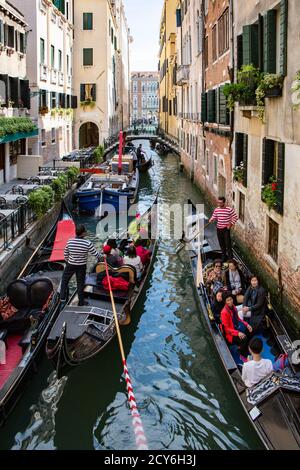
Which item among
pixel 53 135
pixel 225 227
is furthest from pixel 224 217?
pixel 53 135

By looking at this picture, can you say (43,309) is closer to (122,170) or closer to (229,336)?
(229,336)

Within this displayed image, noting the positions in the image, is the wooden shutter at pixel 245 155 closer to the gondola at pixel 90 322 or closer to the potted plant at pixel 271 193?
the potted plant at pixel 271 193

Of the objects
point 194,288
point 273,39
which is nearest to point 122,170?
point 194,288

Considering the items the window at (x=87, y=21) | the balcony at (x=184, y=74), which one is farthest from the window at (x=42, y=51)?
the window at (x=87, y=21)

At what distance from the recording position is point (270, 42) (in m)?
8.01

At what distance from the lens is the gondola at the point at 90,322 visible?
5.82 meters

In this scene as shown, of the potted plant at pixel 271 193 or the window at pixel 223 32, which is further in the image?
the window at pixel 223 32

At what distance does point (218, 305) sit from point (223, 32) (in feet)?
28.1

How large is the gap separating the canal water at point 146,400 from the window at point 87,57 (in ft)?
74.7

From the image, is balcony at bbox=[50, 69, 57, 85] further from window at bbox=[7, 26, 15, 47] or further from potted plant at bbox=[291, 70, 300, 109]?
potted plant at bbox=[291, 70, 300, 109]

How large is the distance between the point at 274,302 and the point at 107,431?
11.0ft

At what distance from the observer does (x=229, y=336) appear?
21.3ft

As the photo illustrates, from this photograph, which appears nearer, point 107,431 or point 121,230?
point 107,431

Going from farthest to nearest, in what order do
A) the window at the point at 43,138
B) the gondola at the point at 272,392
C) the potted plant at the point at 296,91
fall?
the window at the point at 43,138
the potted plant at the point at 296,91
the gondola at the point at 272,392
